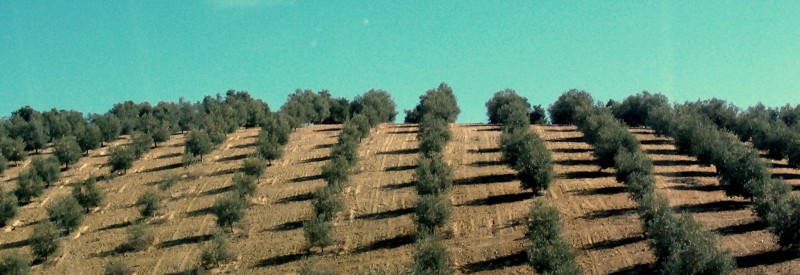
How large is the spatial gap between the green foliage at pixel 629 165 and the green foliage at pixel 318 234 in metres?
34.2

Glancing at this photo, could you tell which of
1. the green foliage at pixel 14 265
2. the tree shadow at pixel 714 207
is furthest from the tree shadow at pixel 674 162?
the green foliage at pixel 14 265

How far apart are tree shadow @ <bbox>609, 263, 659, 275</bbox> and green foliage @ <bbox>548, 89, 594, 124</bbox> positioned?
91301 mm

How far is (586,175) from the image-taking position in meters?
87.6

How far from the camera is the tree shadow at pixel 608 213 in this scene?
229 ft

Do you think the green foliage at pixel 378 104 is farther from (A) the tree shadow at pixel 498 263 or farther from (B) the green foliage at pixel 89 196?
(A) the tree shadow at pixel 498 263

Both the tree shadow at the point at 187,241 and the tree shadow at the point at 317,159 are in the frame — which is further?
the tree shadow at the point at 317,159

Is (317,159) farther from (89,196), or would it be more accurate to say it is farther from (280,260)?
(280,260)

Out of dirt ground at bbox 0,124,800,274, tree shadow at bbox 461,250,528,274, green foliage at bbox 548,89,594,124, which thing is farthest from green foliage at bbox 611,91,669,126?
tree shadow at bbox 461,250,528,274

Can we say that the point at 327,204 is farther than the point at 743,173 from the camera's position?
Yes

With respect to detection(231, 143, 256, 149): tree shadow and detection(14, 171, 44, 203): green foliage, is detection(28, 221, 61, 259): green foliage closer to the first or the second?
detection(14, 171, 44, 203): green foliage

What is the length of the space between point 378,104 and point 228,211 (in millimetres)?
87748

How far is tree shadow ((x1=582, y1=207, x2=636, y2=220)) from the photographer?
69750 mm

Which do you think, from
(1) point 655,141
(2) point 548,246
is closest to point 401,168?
(2) point 548,246

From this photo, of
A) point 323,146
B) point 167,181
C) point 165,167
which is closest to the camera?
point 167,181
